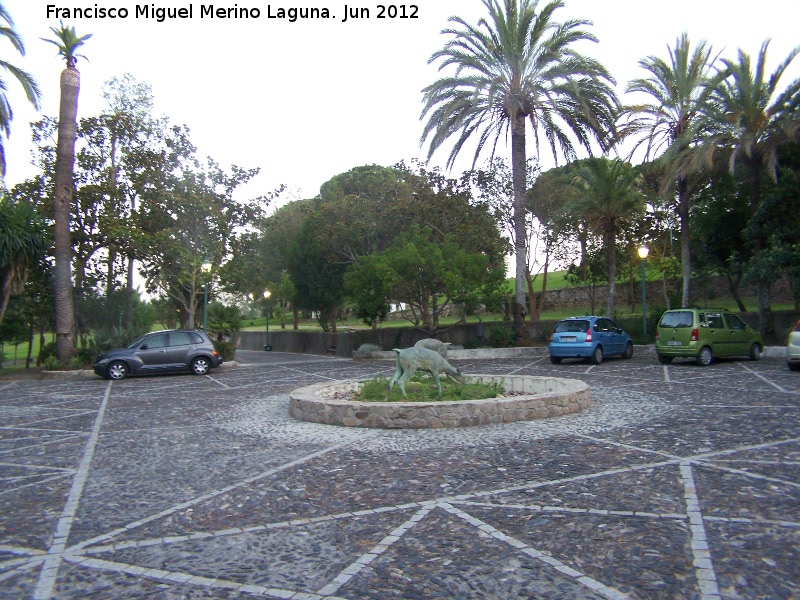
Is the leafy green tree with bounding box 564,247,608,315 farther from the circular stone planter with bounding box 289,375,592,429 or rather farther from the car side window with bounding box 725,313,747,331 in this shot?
the circular stone planter with bounding box 289,375,592,429

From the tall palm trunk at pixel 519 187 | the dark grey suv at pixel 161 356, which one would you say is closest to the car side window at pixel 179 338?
the dark grey suv at pixel 161 356

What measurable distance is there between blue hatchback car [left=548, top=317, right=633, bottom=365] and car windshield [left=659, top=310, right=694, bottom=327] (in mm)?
2080

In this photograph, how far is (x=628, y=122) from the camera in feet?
77.3

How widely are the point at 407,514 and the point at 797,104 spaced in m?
21.5

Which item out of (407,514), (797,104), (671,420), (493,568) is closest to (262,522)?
(407,514)

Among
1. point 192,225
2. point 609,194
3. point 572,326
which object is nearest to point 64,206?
point 192,225

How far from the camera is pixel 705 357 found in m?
17.8

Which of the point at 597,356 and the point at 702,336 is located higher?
the point at 702,336

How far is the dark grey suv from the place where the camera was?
19141mm

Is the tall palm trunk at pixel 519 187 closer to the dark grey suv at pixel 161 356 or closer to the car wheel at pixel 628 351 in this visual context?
the car wheel at pixel 628 351

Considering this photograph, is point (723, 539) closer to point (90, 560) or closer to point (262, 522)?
point (262, 522)

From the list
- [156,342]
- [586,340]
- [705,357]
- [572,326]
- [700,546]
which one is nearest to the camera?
[700,546]

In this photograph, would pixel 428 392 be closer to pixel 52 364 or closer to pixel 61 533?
pixel 61 533

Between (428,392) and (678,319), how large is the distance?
35.7 ft
